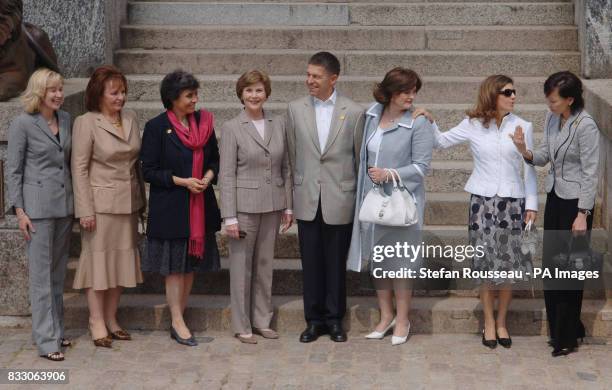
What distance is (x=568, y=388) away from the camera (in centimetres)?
677

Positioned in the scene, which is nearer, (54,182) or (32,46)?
(54,182)

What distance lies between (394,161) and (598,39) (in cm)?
339

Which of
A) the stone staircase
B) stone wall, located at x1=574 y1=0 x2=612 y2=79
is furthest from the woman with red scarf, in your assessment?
stone wall, located at x1=574 y1=0 x2=612 y2=79

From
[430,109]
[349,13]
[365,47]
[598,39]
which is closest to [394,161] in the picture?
[430,109]

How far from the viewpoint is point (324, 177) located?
750cm

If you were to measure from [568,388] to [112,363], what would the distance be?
2.76m

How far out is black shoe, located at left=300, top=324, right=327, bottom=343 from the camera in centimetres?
765

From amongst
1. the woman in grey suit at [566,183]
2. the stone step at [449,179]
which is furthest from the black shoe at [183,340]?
the stone step at [449,179]

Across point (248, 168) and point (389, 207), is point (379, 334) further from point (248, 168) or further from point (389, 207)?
point (248, 168)

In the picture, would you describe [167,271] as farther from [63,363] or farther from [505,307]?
[505,307]

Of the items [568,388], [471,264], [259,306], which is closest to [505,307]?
[471,264]

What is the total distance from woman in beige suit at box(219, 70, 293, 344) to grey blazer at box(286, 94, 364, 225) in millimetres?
125

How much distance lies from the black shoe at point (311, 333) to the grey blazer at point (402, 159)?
0.50 metres

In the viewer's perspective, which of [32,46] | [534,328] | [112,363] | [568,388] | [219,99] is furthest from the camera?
[219,99]
